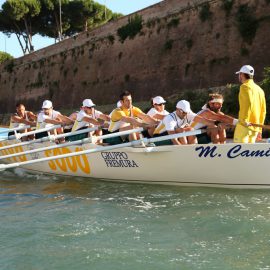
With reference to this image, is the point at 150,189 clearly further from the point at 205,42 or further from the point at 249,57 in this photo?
the point at 205,42

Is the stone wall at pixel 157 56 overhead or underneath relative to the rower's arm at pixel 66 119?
overhead

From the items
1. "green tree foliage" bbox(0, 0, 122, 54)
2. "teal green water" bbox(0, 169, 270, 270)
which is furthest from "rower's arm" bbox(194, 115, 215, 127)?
"green tree foliage" bbox(0, 0, 122, 54)

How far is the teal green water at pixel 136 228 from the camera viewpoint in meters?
3.50

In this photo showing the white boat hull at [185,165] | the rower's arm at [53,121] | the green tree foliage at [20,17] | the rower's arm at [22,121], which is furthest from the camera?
the green tree foliage at [20,17]

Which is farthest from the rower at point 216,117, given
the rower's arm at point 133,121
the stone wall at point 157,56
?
the stone wall at point 157,56

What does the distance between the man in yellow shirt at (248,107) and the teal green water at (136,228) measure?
762 mm

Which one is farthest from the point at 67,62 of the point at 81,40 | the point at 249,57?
the point at 249,57

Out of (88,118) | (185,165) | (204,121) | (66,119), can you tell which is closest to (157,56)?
(66,119)

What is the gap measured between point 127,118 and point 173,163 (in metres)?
1.33

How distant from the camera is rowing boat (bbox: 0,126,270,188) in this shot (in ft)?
17.3

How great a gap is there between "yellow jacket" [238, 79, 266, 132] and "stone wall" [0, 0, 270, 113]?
36.2ft

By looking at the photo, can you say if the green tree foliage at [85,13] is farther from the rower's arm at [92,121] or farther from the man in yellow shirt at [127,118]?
the man in yellow shirt at [127,118]

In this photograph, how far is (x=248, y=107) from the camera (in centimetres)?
537

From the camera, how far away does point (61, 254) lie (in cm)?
366
